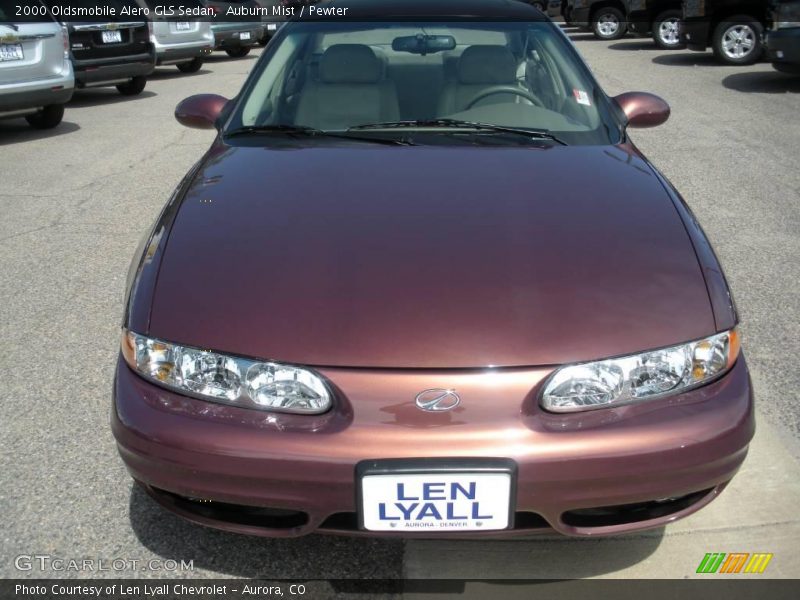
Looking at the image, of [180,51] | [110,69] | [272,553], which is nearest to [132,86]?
[110,69]

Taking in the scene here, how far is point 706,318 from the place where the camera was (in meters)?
2.06

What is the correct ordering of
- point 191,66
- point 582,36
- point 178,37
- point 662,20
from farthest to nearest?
point 582,36
point 662,20
point 191,66
point 178,37

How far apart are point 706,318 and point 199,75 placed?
12552mm

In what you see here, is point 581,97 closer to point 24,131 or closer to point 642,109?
point 642,109

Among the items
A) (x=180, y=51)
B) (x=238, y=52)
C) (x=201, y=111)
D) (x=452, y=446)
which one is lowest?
(x=238, y=52)

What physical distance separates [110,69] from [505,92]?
8.49 m

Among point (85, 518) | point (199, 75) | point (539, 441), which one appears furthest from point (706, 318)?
point (199, 75)

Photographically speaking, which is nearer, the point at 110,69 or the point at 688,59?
the point at 110,69

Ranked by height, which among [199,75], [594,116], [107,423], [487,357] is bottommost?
[199,75]

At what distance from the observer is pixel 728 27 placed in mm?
12070

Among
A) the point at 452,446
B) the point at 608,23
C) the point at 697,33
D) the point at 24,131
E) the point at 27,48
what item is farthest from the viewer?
the point at 608,23

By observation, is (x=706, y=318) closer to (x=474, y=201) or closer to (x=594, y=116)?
(x=474, y=201)

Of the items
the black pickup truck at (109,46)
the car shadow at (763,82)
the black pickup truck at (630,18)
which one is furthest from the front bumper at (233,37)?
the car shadow at (763,82)

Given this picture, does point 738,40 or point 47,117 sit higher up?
point 738,40
